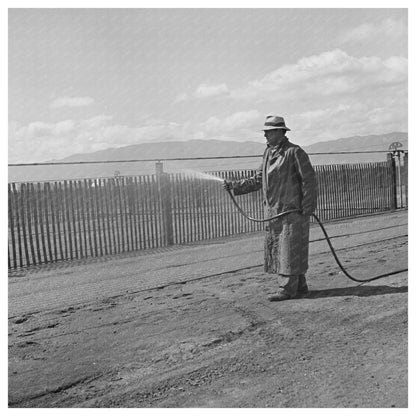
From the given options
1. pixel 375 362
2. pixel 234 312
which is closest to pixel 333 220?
pixel 234 312

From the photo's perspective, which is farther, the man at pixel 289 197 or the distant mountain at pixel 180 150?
the distant mountain at pixel 180 150

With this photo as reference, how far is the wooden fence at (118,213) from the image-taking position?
35.1 feet

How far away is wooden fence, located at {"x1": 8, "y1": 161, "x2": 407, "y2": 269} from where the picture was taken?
35.1 ft

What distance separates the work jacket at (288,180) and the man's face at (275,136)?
0.06 metres

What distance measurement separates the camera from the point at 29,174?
122 m

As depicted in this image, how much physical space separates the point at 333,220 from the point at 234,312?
11492 millimetres

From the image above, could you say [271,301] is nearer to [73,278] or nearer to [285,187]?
[285,187]

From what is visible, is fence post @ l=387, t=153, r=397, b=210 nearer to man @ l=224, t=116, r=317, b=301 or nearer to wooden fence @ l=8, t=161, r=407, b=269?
wooden fence @ l=8, t=161, r=407, b=269

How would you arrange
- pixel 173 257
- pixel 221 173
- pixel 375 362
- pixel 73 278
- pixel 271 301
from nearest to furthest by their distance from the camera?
pixel 375 362, pixel 271 301, pixel 73 278, pixel 173 257, pixel 221 173

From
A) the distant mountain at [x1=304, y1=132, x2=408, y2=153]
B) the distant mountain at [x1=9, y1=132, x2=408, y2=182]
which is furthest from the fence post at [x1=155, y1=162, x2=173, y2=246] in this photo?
the distant mountain at [x1=304, y1=132, x2=408, y2=153]

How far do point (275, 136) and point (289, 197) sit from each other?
2.50 ft

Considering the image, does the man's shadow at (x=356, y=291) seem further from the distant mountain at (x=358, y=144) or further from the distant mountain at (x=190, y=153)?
the distant mountain at (x=358, y=144)

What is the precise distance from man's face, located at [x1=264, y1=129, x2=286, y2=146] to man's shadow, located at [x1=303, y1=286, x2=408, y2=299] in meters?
1.94

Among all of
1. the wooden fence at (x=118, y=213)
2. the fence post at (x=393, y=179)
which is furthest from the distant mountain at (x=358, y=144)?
the wooden fence at (x=118, y=213)
